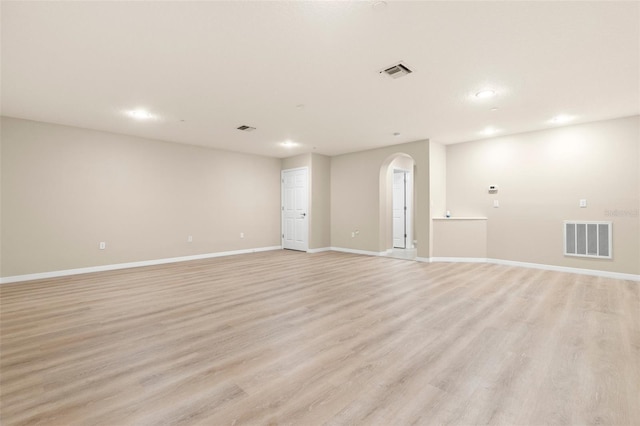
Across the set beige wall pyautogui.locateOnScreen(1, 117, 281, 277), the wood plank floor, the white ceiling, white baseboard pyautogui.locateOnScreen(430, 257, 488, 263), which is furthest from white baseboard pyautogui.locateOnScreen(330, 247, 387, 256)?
the white ceiling

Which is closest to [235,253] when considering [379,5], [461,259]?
[461,259]

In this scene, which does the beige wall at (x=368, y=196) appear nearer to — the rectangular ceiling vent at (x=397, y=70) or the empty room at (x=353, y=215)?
the empty room at (x=353, y=215)

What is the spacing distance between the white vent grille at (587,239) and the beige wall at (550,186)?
0.29 feet

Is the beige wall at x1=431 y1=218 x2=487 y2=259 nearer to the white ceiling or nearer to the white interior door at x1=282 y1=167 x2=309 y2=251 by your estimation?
the white ceiling

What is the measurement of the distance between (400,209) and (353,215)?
167 cm

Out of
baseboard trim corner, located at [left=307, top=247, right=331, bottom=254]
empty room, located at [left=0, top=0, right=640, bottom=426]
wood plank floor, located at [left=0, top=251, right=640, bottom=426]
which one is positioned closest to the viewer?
wood plank floor, located at [left=0, top=251, right=640, bottom=426]

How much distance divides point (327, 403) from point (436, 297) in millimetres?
2461

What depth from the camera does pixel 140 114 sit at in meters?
4.57

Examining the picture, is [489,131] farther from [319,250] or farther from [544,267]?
[319,250]

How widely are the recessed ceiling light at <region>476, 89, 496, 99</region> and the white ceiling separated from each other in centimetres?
10

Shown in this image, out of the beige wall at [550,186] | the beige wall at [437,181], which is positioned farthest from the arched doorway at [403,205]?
the beige wall at [550,186]

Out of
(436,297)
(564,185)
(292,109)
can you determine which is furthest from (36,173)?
(564,185)

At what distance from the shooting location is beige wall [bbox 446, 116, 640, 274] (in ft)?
15.4

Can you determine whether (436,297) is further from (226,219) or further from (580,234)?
(226,219)
